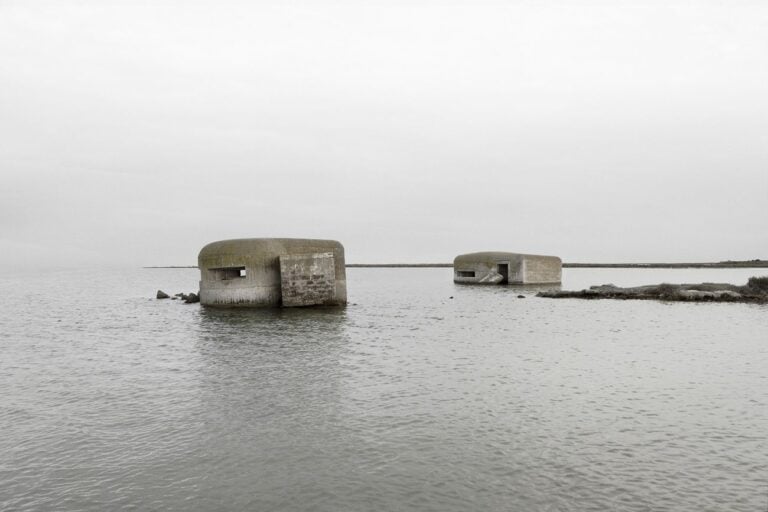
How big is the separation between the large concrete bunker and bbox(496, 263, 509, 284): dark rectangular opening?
34.4 m

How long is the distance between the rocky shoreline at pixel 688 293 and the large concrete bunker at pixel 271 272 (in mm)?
21253

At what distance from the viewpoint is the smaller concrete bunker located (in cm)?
5888

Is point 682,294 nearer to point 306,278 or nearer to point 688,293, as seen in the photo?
point 688,293

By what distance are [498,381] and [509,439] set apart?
417 centimetres

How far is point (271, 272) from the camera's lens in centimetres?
2912

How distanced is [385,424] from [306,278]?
806 inches

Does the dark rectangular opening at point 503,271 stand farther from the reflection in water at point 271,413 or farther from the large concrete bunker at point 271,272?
the reflection in water at point 271,413

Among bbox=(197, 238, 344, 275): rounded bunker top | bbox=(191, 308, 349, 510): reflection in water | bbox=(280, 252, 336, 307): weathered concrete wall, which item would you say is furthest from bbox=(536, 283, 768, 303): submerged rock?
bbox=(191, 308, 349, 510): reflection in water

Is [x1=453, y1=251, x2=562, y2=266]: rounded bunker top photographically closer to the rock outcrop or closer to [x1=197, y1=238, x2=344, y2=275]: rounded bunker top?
the rock outcrop

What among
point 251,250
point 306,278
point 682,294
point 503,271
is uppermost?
point 251,250

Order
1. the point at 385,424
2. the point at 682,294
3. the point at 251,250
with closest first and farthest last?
1. the point at 385,424
2. the point at 251,250
3. the point at 682,294

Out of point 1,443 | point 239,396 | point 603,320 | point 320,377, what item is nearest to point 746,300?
point 603,320

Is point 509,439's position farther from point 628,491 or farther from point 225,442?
point 225,442

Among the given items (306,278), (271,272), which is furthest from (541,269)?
(271,272)
